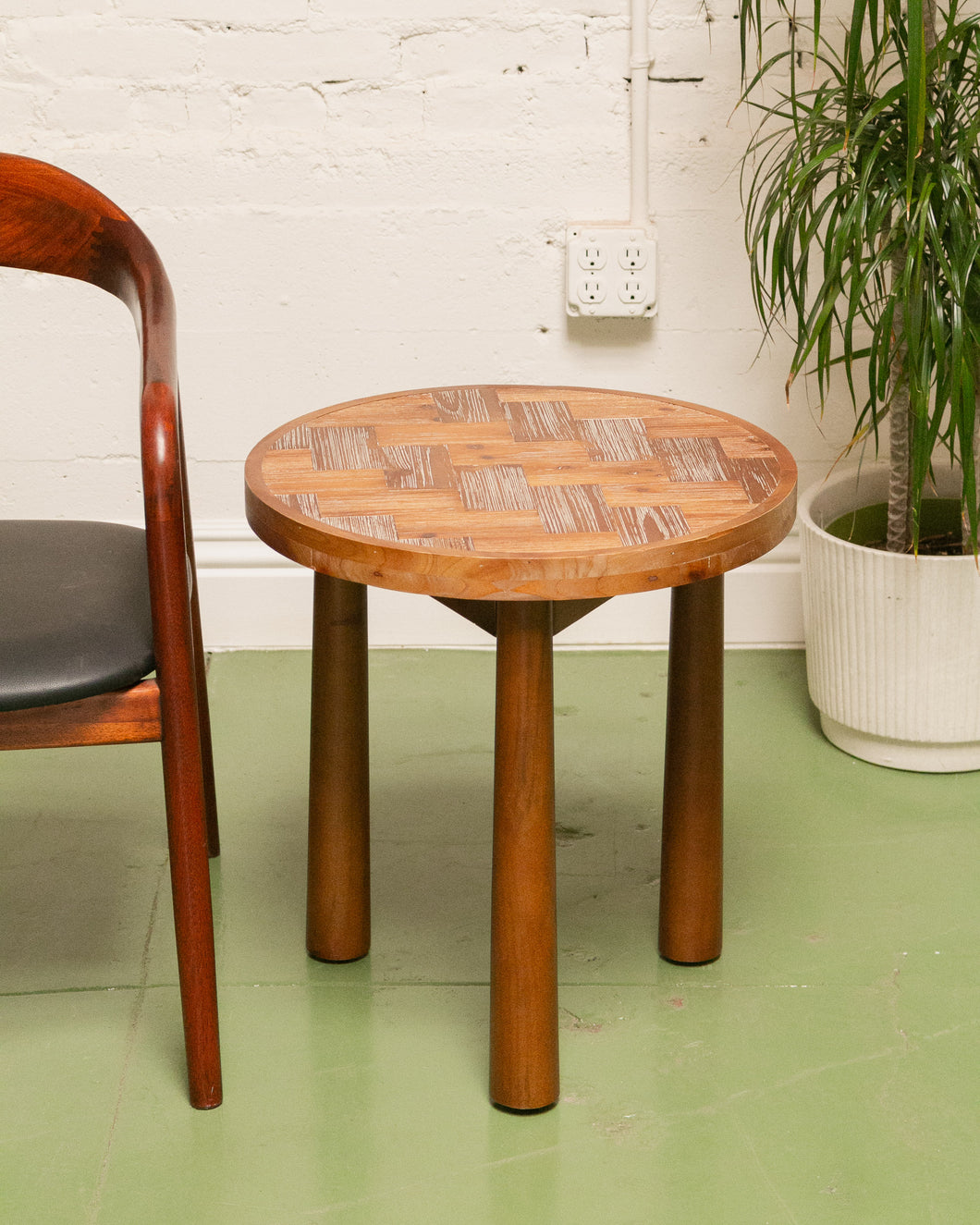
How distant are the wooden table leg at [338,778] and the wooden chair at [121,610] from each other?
179 mm

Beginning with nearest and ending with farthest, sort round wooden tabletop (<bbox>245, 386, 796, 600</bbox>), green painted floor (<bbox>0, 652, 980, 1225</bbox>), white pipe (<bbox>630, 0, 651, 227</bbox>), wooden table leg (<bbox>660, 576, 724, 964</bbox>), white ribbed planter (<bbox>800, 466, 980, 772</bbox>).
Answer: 1. round wooden tabletop (<bbox>245, 386, 796, 600</bbox>)
2. green painted floor (<bbox>0, 652, 980, 1225</bbox>)
3. wooden table leg (<bbox>660, 576, 724, 964</bbox>)
4. white ribbed planter (<bbox>800, 466, 980, 772</bbox>)
5. white pipe (<bbox>630, 0, 651, 227</bbox>)

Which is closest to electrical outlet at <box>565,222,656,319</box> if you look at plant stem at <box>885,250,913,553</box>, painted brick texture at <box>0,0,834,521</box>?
painted brick texture at <box>0,0,834,521</box>

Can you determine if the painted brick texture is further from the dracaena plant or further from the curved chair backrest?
the curved chair backrest

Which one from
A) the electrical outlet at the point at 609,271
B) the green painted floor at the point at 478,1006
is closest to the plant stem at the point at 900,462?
the green painted floor at the point at 478,1006

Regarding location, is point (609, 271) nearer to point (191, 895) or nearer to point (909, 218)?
point (909, 218)

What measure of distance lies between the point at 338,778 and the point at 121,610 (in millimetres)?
315

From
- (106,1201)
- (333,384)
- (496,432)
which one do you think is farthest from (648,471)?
(333,384)

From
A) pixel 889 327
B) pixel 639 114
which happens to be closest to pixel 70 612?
pixel 889 327

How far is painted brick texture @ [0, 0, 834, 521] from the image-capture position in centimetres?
214

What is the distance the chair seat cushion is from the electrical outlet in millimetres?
948

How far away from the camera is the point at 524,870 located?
1.30 meters

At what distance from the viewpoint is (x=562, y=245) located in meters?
2.24

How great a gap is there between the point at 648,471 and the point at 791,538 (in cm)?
105

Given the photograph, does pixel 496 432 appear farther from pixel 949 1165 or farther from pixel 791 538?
pixel 791 538
